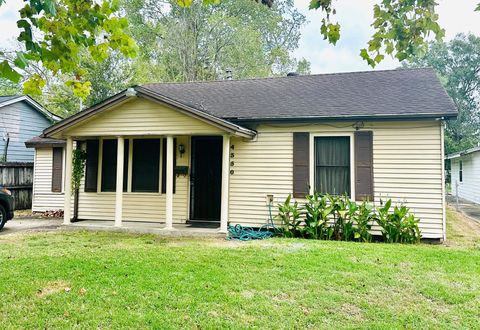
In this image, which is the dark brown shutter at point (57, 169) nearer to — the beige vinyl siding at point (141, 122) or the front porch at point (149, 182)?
the front porch at point (149, 182)

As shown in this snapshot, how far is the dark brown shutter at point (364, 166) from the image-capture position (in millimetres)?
7242

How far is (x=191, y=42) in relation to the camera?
21.1 metres

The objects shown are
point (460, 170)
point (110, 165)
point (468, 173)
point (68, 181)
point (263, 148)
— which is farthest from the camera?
point (460, 170)

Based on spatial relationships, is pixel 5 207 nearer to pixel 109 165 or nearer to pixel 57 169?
pixel 109 165

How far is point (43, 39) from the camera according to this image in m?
3.09

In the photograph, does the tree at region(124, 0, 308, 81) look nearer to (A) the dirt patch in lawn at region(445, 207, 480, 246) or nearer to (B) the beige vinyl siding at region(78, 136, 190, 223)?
(B) the beige vinyl siding at region(78, 136, 190, 223)

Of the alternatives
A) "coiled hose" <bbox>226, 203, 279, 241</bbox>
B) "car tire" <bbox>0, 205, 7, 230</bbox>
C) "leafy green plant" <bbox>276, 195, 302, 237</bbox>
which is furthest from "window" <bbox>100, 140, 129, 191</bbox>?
"leafy green plant" <bbox>276, 195, 302, 237</bbox>

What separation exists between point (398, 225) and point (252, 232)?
9.80ft

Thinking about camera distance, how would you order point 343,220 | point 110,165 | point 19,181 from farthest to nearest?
point 19,181
point 110,165
point 343,220

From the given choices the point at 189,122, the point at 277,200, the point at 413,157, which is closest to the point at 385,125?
the point at 413,157

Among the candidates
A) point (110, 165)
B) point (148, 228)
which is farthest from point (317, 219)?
point (110, 165)

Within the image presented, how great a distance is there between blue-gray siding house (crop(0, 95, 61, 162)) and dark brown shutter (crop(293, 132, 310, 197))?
12.0m

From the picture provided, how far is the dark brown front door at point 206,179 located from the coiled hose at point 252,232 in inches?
40.0

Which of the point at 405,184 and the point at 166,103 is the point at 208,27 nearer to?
the point at 166,103
